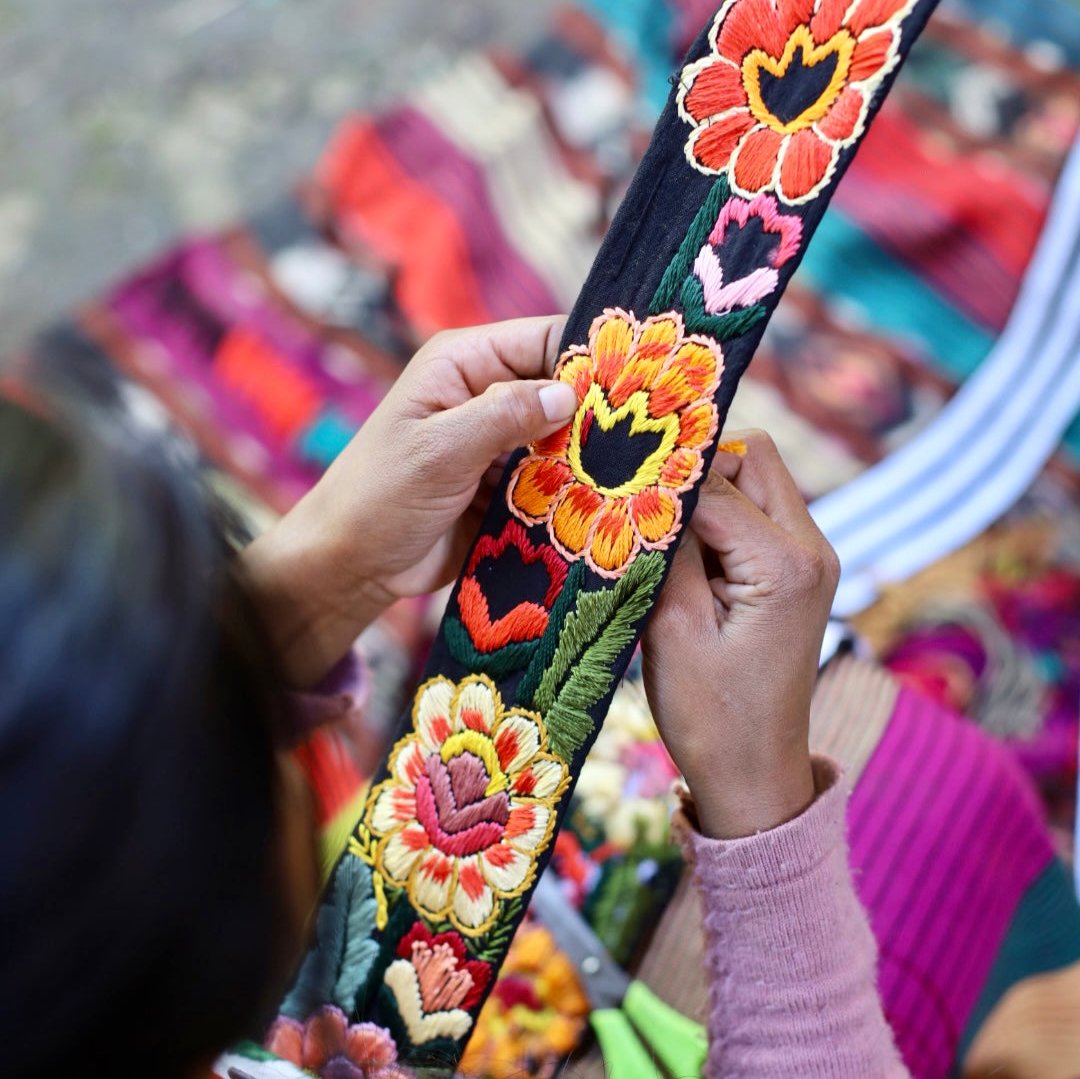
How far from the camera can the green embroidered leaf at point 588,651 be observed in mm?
581

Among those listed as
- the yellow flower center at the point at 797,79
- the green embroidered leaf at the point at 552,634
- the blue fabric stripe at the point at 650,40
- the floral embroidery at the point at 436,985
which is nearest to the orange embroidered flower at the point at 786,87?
the yellow flower center at the point at 797,79

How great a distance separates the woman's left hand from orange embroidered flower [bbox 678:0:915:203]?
5.7 inches

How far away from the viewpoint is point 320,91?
6.14 feet

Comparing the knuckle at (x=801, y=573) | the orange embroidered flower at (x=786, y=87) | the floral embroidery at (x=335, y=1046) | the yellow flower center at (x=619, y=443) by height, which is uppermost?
the orange embroidered flower at (x=786, y=87)

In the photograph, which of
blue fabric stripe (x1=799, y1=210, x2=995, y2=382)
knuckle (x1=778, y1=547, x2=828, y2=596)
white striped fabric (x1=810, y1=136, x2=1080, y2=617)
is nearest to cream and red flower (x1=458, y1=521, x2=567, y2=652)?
knuckle (x1=778, y1=547, x2=828, y2=596)

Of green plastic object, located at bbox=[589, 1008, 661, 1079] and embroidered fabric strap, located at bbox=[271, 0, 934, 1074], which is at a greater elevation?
embroidered fabric strap, located at bbox=[271, 0, 934, 1074]

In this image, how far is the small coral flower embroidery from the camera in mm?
622

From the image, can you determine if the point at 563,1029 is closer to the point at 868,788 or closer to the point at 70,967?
the point at 868,788

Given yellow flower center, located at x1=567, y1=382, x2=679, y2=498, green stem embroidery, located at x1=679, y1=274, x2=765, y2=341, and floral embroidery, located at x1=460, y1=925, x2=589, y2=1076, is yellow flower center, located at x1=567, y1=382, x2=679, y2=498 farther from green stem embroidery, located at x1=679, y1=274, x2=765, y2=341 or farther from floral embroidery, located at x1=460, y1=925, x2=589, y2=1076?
floral embroidery, located at x1=460, y1=925, x2=589, y2=1076

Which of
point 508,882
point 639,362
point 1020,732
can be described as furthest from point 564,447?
point 1020,732

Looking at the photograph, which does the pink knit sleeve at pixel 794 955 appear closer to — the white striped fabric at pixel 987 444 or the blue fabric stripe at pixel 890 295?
the white striped fabric at pixel 987 444

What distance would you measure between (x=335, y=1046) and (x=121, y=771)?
316 mm

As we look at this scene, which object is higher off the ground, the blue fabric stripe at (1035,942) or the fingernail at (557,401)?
the fingernail at (557,401)

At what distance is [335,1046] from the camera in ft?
1.95
